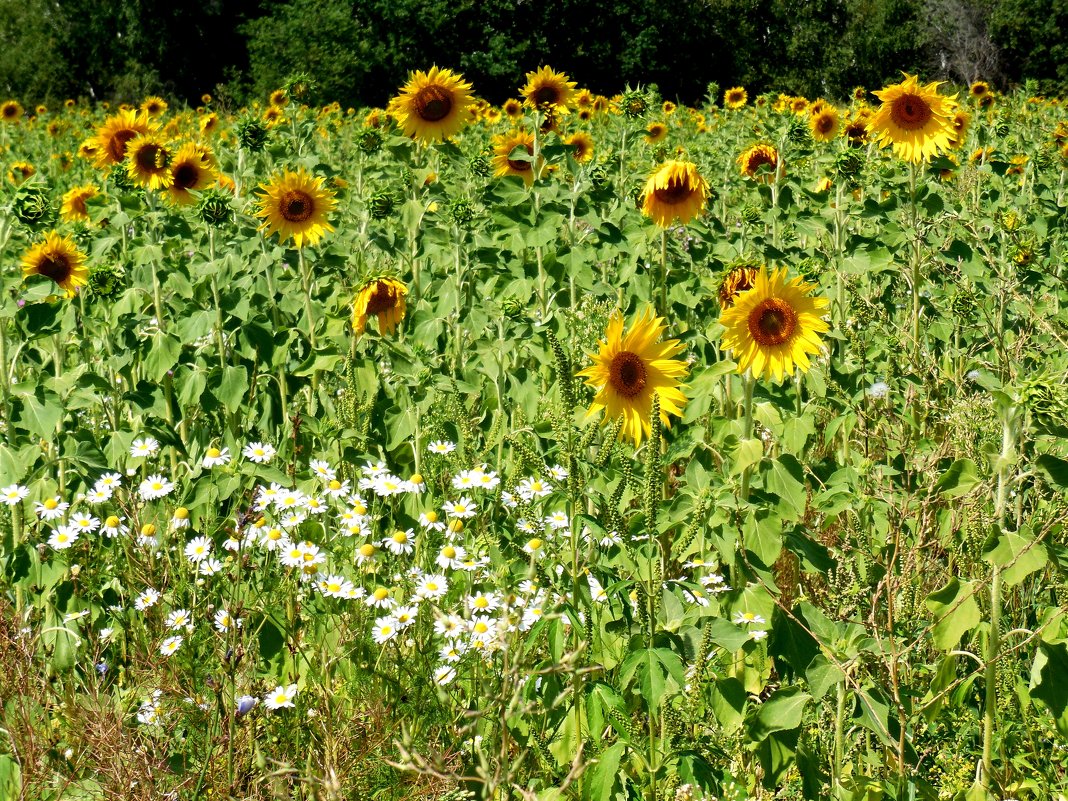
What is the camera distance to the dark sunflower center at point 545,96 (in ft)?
15.8

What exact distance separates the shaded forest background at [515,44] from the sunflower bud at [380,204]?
15365 mm

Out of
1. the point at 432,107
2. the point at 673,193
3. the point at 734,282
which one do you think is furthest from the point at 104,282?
the point at 734,282

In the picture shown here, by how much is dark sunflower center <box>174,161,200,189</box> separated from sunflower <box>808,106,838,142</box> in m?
3.69

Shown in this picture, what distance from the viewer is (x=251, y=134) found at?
4367mm

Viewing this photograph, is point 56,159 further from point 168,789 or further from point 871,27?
point 871,27

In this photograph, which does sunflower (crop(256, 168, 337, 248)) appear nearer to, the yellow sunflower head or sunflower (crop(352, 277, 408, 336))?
sunflower (crop(352, 277, 408, 336))

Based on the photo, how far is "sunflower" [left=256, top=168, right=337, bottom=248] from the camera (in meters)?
4.10

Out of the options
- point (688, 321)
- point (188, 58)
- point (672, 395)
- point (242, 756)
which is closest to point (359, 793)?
point (242, 756)

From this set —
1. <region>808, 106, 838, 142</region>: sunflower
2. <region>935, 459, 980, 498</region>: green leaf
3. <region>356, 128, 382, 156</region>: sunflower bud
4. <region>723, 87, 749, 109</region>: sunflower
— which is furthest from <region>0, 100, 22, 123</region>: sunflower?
<region>935, 459, 980, 498</region>: green leaf

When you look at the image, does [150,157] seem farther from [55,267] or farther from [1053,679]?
[1053,679]

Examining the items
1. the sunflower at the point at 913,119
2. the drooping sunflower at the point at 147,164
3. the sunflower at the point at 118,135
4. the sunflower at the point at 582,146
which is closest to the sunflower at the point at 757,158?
the sunflower at the point at 913,119

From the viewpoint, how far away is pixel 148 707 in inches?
92.3

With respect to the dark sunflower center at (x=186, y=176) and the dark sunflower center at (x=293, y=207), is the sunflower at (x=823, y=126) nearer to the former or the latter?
the dark sunflower center at (x=293, y=207)

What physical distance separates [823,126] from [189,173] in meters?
3.86
